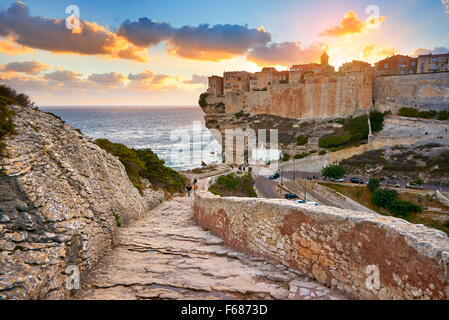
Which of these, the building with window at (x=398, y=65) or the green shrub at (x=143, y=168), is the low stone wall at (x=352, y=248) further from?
the building with window at (x=398, y=65)

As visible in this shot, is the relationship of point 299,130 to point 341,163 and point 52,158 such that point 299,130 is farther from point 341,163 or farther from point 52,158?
point 52,158

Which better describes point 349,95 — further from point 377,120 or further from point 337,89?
point 377,120

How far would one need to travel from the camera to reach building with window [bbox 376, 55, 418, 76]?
59969 millimetres

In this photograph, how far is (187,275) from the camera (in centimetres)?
481

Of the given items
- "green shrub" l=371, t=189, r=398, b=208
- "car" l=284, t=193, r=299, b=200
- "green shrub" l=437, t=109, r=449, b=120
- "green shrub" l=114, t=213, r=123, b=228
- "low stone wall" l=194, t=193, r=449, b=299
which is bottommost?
"car" l=284, t=193, r=299, b=200

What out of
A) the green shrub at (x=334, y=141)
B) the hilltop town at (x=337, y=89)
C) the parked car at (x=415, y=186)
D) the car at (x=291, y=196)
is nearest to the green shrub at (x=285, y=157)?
the green shrub at (x=334, y=141)

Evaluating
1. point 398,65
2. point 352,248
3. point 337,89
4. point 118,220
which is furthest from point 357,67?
point 352,248

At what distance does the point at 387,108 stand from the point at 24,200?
166 feet

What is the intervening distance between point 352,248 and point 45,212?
4.39 meters

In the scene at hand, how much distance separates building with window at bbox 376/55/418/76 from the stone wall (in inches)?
458

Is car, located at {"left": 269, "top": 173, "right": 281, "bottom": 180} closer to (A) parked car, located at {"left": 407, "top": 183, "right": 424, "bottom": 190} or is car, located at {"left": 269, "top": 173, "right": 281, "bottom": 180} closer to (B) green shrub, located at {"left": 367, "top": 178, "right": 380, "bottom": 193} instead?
(B) green shrub, located at {"left": 367, "top": 178, "right": 380, "bottom": 193}

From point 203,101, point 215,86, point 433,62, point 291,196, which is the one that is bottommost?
point 291,196

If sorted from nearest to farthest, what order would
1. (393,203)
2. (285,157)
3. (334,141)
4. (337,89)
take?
(393,203)
(285,157)
(334,141)
(337,89)

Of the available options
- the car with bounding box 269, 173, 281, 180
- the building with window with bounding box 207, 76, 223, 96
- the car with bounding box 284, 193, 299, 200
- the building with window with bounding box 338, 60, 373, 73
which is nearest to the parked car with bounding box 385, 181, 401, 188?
the car with bounding box 284, 193, 299, 200
